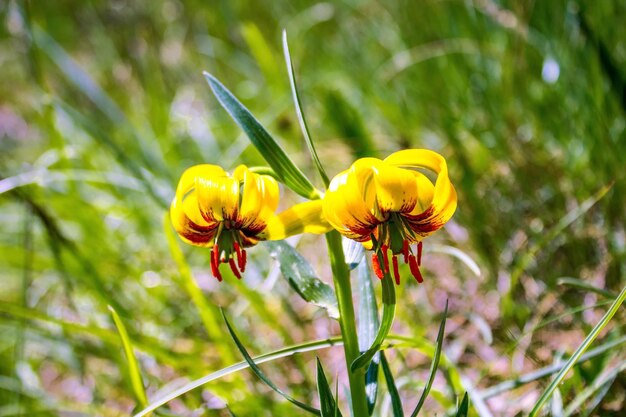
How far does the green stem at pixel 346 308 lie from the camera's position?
2.82 feet

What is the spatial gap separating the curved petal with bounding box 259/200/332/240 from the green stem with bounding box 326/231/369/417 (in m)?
0.04

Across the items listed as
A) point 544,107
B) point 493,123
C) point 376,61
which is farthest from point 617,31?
point 376,61

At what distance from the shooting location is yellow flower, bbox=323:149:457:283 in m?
0.73

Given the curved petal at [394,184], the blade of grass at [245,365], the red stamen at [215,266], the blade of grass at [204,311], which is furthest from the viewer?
the blade of grass at [204,311]

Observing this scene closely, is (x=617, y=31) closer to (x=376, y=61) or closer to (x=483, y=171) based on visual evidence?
(x=483, y=171)

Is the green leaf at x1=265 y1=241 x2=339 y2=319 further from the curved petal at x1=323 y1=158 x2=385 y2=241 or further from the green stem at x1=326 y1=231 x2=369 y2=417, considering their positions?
the curved petal at x1=323 y1=158 x2=385 y2=241

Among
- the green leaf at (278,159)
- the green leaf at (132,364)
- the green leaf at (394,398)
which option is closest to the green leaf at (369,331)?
the green leaf at (394,398)

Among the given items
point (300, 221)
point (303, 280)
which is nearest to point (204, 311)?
point (303, 280)

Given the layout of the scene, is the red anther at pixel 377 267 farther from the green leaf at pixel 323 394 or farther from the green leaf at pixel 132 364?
the green leaf at pixel 132 364

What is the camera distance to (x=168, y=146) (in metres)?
2.53

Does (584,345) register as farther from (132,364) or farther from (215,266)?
(132,364)

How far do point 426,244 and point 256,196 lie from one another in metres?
1.27

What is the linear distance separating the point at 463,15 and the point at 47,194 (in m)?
1.75

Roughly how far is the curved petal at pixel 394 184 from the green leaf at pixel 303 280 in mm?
207
